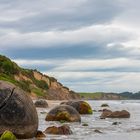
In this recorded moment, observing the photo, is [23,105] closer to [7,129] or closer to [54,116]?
[7,129]

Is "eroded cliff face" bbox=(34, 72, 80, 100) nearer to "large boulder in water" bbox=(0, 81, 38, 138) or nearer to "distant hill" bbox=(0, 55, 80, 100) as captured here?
"distant hill" bbox=(0, 55, 80, 100)

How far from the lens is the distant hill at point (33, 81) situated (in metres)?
117

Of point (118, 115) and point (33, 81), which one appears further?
point (33, 81)

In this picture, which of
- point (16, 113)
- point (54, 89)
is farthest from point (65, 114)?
point (54, 89)

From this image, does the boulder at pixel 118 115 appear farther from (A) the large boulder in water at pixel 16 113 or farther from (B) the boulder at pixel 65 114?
(A) the large boulder in water at pixel 16 113

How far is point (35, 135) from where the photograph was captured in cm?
1803

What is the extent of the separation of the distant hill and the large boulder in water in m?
85.3

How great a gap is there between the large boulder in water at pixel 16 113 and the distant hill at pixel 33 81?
280 ft

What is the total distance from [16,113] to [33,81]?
120 m

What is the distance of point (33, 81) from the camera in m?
136

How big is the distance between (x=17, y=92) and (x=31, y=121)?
1206 mm

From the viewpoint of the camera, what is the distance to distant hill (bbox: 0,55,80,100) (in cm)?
11694

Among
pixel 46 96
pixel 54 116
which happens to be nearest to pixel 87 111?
pixel 54 116

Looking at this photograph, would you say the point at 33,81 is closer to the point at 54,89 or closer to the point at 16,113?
the point at 54,89
